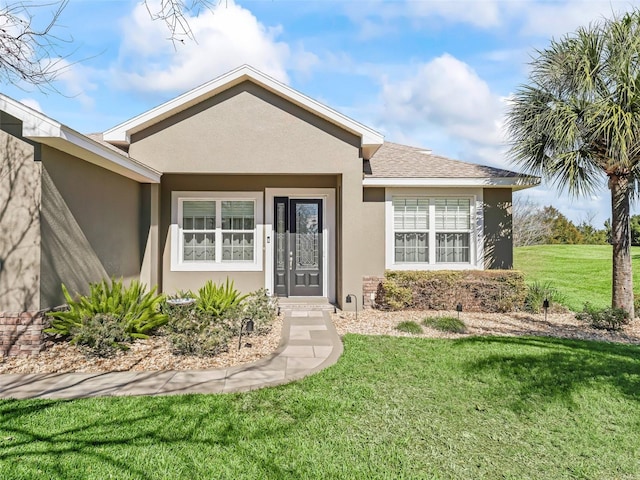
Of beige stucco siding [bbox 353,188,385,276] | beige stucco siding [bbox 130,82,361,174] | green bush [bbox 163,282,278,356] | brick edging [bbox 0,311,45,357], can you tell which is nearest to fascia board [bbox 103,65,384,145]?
beige stucco siding [bbox 130,82,361,174]

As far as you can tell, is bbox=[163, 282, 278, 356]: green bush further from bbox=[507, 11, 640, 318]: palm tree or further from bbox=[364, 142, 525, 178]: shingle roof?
bbox=[507, 11, 640, 318]: palm tree

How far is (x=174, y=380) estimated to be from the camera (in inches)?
201

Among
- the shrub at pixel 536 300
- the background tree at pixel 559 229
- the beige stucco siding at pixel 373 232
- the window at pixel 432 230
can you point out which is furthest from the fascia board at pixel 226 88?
the background tree at pixel 559 229

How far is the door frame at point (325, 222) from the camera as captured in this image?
10.8 m

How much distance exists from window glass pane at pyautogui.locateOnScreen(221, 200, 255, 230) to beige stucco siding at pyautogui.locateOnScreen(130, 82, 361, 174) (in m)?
1.55

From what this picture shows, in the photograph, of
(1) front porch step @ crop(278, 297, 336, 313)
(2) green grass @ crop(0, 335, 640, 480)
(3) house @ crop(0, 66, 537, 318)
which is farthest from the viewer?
(1) front porch step @ crop(278, 297, 336, 313)

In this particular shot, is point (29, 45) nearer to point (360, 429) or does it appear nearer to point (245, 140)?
point (245, 140)

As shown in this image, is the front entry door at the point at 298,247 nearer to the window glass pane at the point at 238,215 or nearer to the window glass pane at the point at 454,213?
the window glass pane at the point at 238,215

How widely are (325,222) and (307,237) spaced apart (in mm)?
677

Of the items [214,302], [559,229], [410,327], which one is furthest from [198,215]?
[559,229]

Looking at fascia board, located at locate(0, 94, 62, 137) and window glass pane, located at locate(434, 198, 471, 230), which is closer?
fascia board, located at locate(0, 94, 62, 137)

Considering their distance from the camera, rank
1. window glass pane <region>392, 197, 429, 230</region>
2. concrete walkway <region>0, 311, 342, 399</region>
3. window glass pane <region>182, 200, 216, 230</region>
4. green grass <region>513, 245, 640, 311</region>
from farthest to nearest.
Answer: green grass <region>513, 245, 640, 311</region> < window glass pane <region>392, 197, 429, 230</region> < window glass pane <region>182, 200, 216, 230</region> < concrete walkway <region>0, 311, 342, 399</region>

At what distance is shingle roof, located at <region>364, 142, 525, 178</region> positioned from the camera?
10.5 metres

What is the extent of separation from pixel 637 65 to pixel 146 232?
12.0 meters
